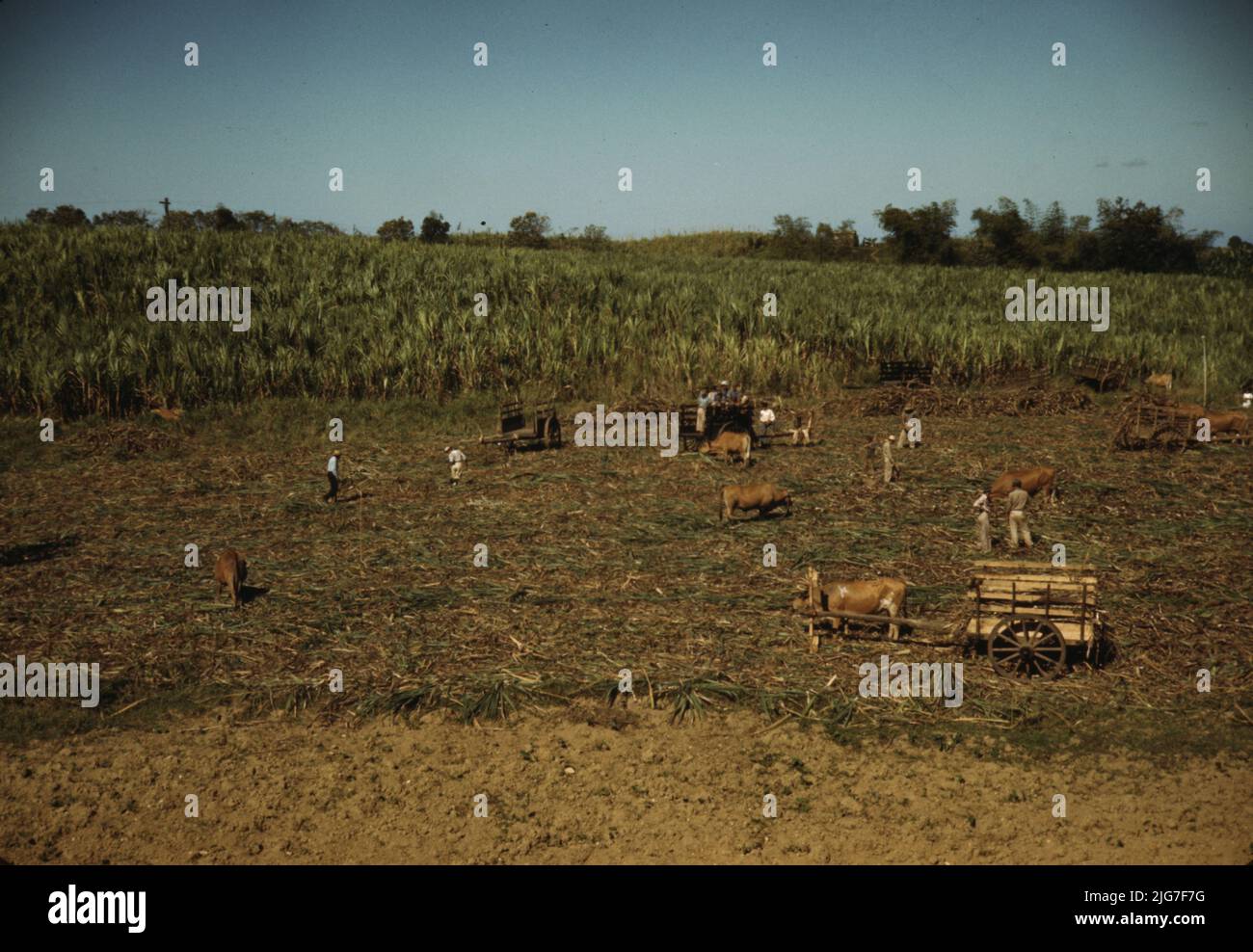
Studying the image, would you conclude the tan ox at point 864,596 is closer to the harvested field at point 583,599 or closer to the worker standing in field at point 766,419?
the harvested field at point 583,599

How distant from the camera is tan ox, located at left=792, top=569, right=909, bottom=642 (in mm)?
11383

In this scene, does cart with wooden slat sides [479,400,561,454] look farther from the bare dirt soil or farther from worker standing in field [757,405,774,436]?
the bare dirt soil

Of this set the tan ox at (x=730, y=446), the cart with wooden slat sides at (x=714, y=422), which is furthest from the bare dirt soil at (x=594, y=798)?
the cart with wooden slat sides at (x=714, y=422)

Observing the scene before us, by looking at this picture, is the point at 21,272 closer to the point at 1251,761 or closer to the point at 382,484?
the point at 382,484

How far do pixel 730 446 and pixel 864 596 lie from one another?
384 inches

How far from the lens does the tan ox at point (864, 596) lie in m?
11.4

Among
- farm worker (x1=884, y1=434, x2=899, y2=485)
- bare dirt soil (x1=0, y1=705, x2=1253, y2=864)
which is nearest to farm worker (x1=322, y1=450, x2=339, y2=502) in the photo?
bare dirt soil (x1=0, y1=705, x2=1253, y2=864)

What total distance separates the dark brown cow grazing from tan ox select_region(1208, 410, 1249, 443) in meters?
21.0

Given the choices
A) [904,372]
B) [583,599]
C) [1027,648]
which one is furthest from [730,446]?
[1027,648]

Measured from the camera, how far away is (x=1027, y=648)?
10.4 metres

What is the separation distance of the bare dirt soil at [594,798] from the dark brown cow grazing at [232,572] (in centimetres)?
295

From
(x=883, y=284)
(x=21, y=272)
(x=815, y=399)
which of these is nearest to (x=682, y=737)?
(x=815, y=399)

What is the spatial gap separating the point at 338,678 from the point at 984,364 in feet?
81.4

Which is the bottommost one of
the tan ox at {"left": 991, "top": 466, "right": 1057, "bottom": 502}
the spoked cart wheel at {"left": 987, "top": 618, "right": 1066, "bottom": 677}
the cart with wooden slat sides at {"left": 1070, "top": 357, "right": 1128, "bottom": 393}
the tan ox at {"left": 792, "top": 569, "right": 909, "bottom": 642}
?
the spoked cart wheel at {"left": 987, "top": 618, "right": 1066, "bottom": 677}
